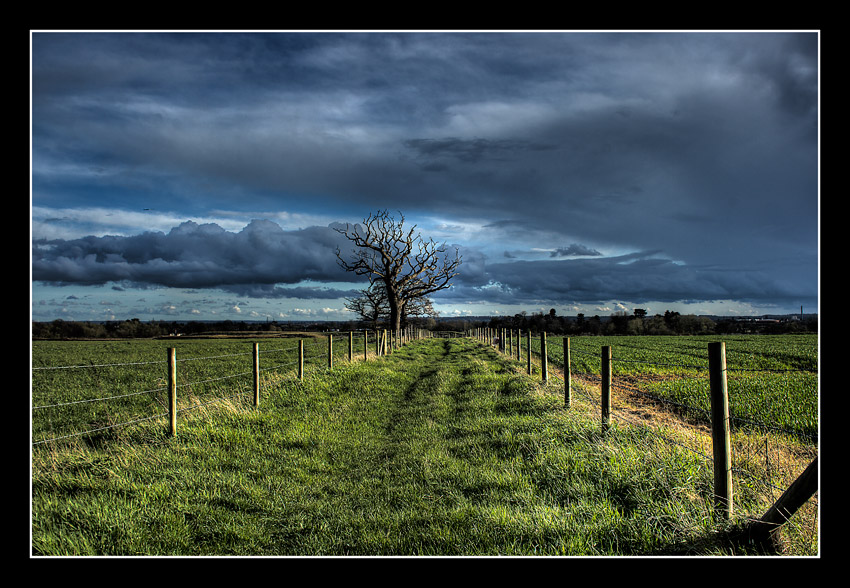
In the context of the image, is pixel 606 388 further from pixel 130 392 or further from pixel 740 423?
pixel 130 392

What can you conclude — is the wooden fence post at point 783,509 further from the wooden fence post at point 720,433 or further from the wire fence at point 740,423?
the wooden fence post at point 720,433

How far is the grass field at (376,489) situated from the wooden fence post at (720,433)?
0.75 feet

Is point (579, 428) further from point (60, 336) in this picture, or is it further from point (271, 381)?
point (60, 336)

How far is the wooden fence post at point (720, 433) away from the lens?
4379 mm

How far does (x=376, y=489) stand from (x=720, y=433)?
3.82 meters

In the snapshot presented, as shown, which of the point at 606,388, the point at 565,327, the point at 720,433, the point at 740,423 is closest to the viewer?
the point at 720,433

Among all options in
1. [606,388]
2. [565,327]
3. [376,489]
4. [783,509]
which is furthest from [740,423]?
[565,327]

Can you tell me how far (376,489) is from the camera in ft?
18.8

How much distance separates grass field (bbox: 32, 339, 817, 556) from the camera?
13.7 feet

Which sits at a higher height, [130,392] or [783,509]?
[783,509]

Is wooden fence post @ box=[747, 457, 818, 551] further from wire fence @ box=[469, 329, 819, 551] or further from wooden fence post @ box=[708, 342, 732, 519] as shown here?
wooden fence post @ box=[708, 342, 732, 519]

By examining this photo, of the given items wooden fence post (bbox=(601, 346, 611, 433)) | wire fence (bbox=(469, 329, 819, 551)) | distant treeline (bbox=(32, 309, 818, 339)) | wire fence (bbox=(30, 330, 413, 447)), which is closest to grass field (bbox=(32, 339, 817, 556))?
wire fence (bbox=(469, 329, 819, 551))

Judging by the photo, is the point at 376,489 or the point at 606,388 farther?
the point at 606,388
